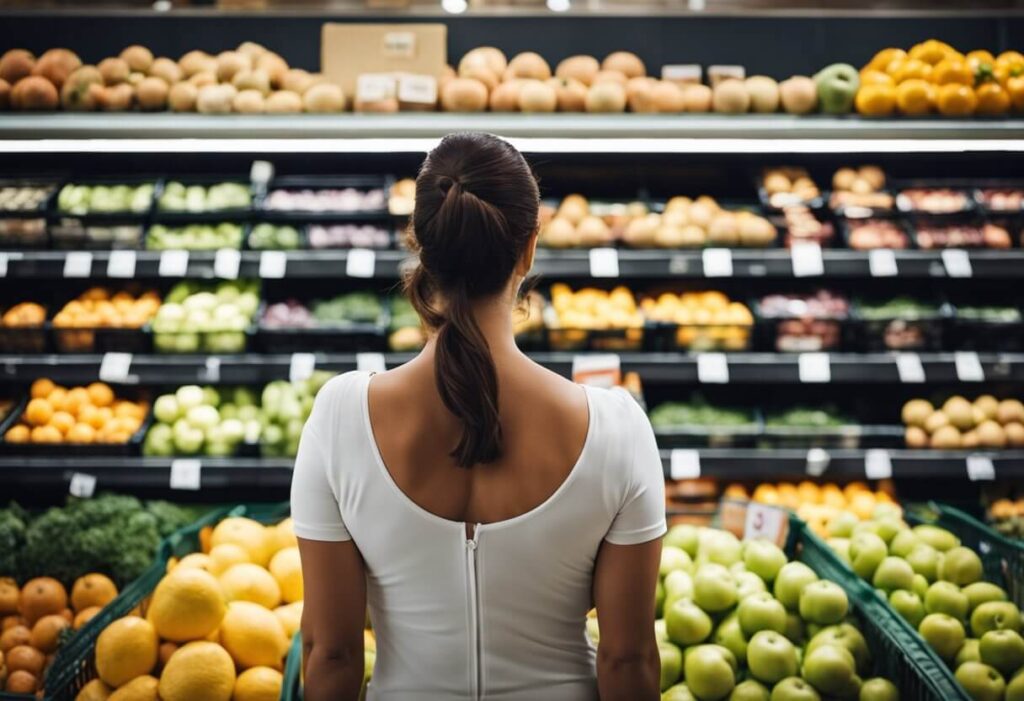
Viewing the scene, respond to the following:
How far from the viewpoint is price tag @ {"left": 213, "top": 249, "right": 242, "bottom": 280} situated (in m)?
3.38

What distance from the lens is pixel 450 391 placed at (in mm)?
1133

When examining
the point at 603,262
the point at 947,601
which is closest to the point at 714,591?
the point at 947,601

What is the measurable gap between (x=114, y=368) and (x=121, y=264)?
17.4 inches

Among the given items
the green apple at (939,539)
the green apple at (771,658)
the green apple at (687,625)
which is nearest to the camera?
the green apple at (771,658)

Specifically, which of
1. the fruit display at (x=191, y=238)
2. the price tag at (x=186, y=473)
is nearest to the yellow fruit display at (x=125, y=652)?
the price tag at (x=186, y=473)

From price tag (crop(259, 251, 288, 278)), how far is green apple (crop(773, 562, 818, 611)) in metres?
2.29

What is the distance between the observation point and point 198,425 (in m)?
3.46

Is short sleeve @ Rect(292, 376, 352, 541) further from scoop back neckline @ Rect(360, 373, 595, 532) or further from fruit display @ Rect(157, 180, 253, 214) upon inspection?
fruit display @ Rect(157, 180, 253, 214)

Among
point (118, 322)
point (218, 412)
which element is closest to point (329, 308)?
point (218, 412)

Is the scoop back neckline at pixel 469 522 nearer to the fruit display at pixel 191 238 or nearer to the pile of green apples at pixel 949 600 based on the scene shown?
the pile of green apples at pixel 949 600

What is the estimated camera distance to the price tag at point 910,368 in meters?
3.38

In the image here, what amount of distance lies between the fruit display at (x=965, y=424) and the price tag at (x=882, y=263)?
0.62 metres

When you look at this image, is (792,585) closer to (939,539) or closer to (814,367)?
(939,539)

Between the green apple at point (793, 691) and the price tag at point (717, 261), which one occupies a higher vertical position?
the price tag at point (717, 261)
